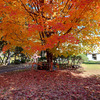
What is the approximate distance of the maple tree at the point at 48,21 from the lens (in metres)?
4.40

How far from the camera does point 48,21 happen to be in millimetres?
4609

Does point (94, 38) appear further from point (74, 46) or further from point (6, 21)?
point (6, 21)

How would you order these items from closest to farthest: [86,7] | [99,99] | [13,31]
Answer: [99,99]
[86,7]
[13,31]

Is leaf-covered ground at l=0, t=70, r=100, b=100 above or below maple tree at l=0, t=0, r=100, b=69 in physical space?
below

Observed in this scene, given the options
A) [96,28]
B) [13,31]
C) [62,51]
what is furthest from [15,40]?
[96,28]

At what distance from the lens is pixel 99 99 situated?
9.60 feet

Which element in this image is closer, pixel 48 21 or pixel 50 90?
pixel 50 90

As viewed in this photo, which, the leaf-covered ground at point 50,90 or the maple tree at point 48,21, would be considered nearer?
the leaf-covered ground at point 50,90

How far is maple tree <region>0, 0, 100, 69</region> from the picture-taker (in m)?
4.40

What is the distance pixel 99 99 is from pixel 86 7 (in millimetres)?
3867

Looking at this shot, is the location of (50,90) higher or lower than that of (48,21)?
lower

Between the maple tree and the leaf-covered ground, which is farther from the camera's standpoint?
the maple tree

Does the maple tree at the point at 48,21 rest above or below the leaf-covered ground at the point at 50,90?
above

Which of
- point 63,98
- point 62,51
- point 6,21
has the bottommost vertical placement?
point 63,98
